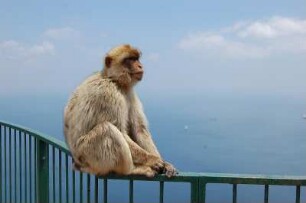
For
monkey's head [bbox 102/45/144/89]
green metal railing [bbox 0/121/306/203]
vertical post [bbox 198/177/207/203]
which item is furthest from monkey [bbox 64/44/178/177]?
vertical post [bbox 198/177/207/203]

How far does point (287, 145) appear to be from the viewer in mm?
192375

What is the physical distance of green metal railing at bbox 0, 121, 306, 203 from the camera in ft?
10.6

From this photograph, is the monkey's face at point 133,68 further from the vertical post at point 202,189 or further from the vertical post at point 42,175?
the vertical post at point 202,189

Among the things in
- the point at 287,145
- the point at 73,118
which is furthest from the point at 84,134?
the point at 287,145

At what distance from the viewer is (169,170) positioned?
12.0 feet

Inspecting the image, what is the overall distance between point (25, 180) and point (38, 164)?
2.00 feet

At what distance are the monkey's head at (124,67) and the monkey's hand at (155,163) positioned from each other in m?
0.81

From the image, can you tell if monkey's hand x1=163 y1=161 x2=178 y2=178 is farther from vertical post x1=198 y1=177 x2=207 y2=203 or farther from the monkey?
vertical post x1=198 y1=177 x2=207 y2=203

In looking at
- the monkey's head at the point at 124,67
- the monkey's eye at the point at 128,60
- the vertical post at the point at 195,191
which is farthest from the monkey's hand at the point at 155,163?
the monkey's eye at the point at 128,60

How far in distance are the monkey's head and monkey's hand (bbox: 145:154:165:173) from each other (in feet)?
2.67

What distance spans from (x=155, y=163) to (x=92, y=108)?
693mm

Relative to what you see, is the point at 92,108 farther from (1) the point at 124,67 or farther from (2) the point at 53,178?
(2) the point at 53,178

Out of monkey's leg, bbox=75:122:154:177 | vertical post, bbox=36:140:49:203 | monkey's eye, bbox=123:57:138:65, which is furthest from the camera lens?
monkey's eye, bbox=123:57:138:65

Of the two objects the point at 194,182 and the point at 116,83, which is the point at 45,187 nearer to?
the point at 116,83
